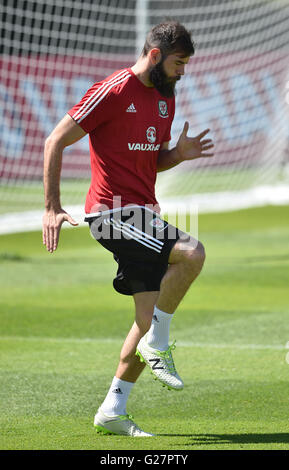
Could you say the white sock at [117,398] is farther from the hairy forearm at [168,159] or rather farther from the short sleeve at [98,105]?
the short sleeve at [98,105]

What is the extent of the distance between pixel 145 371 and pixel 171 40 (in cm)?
302

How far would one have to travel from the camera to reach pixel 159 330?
17.0 feet

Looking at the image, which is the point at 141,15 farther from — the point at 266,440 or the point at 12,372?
the point at 266,440

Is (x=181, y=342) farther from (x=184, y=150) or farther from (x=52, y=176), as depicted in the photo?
(x=52, y=176)

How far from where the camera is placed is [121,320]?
9531 mm

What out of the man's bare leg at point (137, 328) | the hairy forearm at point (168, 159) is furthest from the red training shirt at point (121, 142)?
the man's bare leg at point (137, 328)

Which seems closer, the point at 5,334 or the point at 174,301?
the point at 174,301

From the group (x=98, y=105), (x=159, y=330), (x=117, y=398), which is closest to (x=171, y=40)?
(x=98, y=105)

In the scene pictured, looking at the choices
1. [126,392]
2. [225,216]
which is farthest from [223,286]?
[225,216]

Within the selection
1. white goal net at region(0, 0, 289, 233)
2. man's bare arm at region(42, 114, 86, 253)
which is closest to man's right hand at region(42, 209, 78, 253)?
man's bare arm at region(42, 114, 86, 253)

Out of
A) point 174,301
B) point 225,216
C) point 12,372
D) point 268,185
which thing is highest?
point 174,301

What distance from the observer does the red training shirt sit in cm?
532

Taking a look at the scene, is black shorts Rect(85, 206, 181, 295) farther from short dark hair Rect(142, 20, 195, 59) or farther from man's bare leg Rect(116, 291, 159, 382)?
short dark hair Rect(142, 20, 195, 59)
